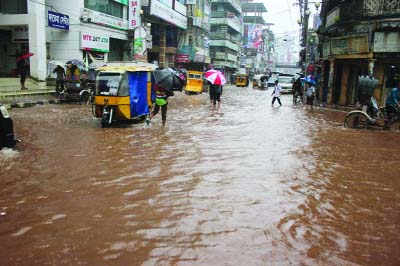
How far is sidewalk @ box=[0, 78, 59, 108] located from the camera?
58.5 ft

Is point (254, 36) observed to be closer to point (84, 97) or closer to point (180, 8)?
point (180, 8)

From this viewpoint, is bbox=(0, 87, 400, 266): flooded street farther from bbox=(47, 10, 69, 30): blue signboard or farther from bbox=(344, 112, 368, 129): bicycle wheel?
bbox=(47, 10, 69, 30): blue signboard

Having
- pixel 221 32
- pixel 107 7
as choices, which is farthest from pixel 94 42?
pixel 221 32

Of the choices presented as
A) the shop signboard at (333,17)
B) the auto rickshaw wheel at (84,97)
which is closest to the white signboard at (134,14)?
the auto rickshaw wheel at (84,97)

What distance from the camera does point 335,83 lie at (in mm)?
23312

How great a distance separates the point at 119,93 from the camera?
482 inches

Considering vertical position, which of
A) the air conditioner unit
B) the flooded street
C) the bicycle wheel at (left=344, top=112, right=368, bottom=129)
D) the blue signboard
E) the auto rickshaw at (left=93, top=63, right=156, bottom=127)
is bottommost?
the flooded street

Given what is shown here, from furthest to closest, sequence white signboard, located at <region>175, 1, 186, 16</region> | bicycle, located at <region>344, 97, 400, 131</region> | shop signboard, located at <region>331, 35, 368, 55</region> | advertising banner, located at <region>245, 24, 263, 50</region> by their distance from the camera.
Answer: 1. advertising banner, located at <region>245, 24, 263, 50</region>
2. white signboard, located at <region>175, 1, 186, 16</region>
3. shop signboard, located at <region>331, 35, 368, 55</region>
4. bicycle, located at <region>344, 97, 400, 131</region>

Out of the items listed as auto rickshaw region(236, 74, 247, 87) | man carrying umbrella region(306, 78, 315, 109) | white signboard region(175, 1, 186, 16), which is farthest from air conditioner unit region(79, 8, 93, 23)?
auto rickshaw region(236, 74, 247, 87)

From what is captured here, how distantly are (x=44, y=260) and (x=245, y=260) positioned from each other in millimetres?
1871

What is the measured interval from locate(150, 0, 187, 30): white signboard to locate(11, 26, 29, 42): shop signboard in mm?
12962

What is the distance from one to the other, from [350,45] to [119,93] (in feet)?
43.1

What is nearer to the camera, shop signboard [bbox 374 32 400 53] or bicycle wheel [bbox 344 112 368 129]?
bicycle wheel [bbox 344 112 368 129]

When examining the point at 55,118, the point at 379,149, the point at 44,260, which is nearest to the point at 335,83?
the point at 379,149
